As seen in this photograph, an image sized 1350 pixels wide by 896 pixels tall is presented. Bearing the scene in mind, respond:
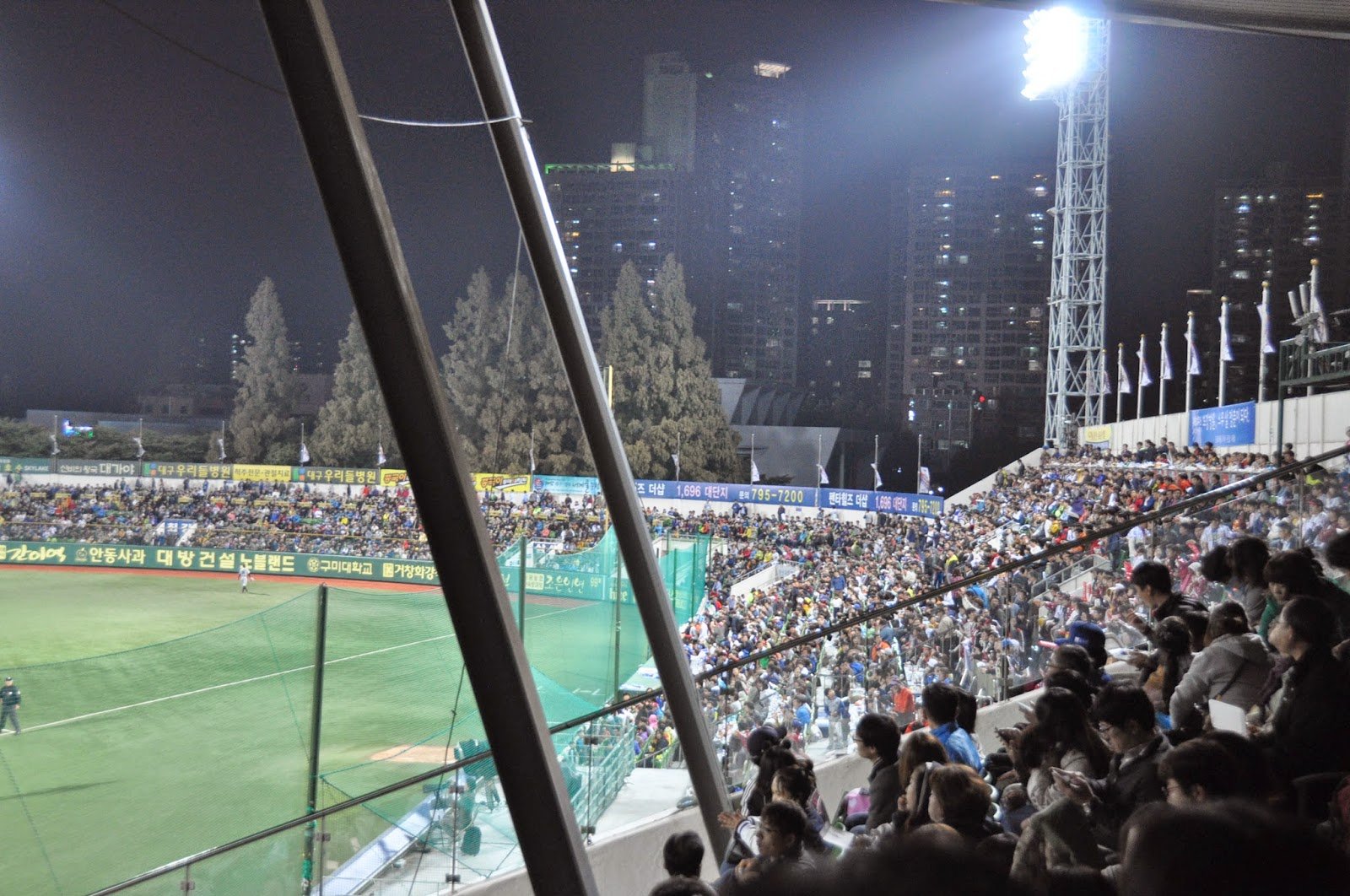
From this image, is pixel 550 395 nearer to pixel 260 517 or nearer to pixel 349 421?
pixel 349 421

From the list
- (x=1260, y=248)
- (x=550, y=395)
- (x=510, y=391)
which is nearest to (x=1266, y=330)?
(x=550, y=395)

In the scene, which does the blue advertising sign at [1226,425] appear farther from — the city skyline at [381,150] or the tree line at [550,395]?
the city skyline at [381,150]

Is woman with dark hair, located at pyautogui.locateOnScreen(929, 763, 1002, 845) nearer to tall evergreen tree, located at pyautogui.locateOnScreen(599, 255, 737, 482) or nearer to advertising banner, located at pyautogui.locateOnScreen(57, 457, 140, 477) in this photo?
tall evergreen tree, located at pyautogui.locateOnScreen(599, 255, 737, 482)

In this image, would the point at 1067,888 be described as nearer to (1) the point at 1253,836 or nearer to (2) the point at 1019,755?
(1) the point at 1253,836

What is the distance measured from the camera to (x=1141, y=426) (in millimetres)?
24109

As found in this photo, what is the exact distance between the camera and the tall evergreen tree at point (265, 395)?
39.3 metres

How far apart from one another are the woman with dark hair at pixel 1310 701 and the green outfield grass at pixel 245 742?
338 centimetres

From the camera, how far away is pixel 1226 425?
17.6m

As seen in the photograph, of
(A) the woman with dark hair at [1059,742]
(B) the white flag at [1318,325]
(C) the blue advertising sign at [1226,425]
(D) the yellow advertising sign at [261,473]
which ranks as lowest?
(D) the yellow advertising sign at [261,473]

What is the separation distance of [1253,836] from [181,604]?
2687cm

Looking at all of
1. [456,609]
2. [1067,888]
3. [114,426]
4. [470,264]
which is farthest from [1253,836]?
[470,264]

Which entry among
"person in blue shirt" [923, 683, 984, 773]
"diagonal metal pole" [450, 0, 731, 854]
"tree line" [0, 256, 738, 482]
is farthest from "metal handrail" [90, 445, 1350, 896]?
"tree line" [0, 256, 738, 482]

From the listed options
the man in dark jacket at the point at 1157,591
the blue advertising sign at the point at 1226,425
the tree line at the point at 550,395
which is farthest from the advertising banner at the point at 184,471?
the man in dark jacket at the point at 1157,591

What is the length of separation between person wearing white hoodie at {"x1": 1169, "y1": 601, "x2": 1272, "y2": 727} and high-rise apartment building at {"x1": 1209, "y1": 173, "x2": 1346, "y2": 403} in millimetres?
47293
